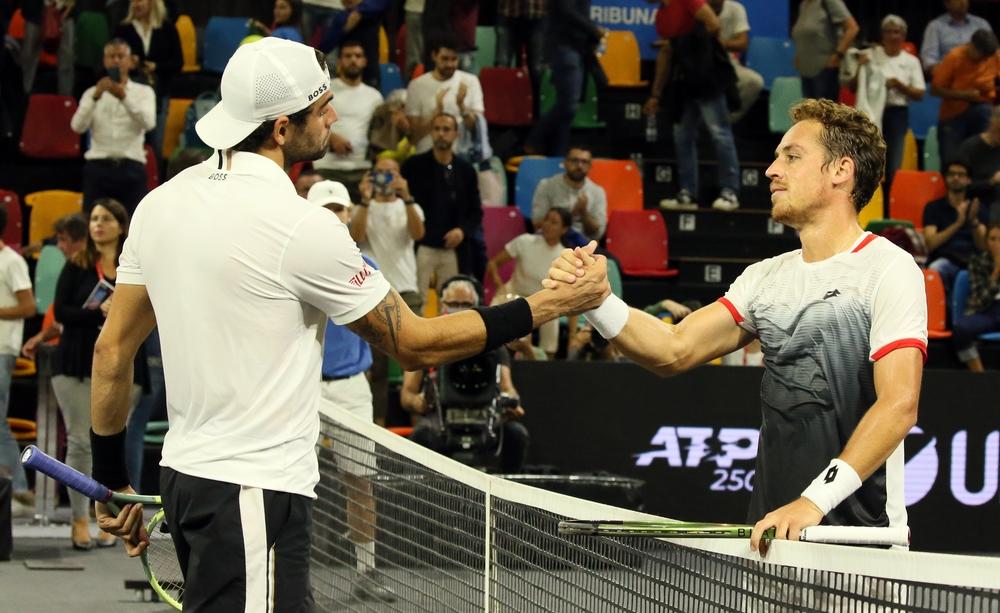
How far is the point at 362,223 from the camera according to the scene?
11492 mm

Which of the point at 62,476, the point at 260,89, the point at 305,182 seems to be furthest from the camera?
the point at 305,182

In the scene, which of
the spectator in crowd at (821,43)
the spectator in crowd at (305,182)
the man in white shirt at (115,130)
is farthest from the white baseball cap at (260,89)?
the spectator in crowd at (821,43)

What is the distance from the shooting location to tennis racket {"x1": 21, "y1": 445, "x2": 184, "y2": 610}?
4137 mm

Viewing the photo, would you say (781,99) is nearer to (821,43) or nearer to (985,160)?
(821,43)

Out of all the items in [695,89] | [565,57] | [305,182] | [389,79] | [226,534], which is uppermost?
[565,57]

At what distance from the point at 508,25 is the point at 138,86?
14.0 ft

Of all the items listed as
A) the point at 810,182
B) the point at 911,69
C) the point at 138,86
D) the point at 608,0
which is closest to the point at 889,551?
the point at 810,182

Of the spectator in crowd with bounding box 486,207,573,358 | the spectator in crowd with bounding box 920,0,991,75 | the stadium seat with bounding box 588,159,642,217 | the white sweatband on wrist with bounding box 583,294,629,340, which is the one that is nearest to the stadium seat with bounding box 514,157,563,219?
the stadium seat with bounding box 588,159,642,217

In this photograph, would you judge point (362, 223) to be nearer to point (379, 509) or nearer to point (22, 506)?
point (22, 506)

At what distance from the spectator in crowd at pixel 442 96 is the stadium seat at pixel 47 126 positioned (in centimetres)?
335

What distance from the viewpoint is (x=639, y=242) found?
14.7m

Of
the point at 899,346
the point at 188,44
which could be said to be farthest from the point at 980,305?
the point at 899,346

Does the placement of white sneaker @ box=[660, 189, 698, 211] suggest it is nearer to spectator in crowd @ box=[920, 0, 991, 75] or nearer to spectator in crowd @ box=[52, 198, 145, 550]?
spectator in crowd @ box=[920, 0, 991, 75]

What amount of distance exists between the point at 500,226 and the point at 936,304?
395 cm
